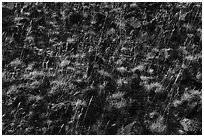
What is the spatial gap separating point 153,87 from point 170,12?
140 cm

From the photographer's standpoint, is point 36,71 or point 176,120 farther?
point 36,71

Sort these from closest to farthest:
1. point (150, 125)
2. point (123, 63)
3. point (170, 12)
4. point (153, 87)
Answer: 1. point (150, 125)
2. point (153, 87)
3. point (123, 63)
4. point (170, 12)

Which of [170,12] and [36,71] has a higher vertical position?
[170,12]

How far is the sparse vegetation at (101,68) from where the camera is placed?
143 inches

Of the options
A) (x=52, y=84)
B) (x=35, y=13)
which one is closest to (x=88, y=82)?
(x=52, y=84)

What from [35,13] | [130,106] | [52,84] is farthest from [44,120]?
[35,13]

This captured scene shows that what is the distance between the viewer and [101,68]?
13.6 ft

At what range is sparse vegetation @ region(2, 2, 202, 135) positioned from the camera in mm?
3627

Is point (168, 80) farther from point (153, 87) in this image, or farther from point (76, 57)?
point (76, 57)

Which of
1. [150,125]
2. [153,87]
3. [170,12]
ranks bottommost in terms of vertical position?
[150,125]

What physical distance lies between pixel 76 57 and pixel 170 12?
5.02 feet

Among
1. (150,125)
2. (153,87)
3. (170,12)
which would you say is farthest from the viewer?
(170,12)

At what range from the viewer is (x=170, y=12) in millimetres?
4812

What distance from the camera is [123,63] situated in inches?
166
